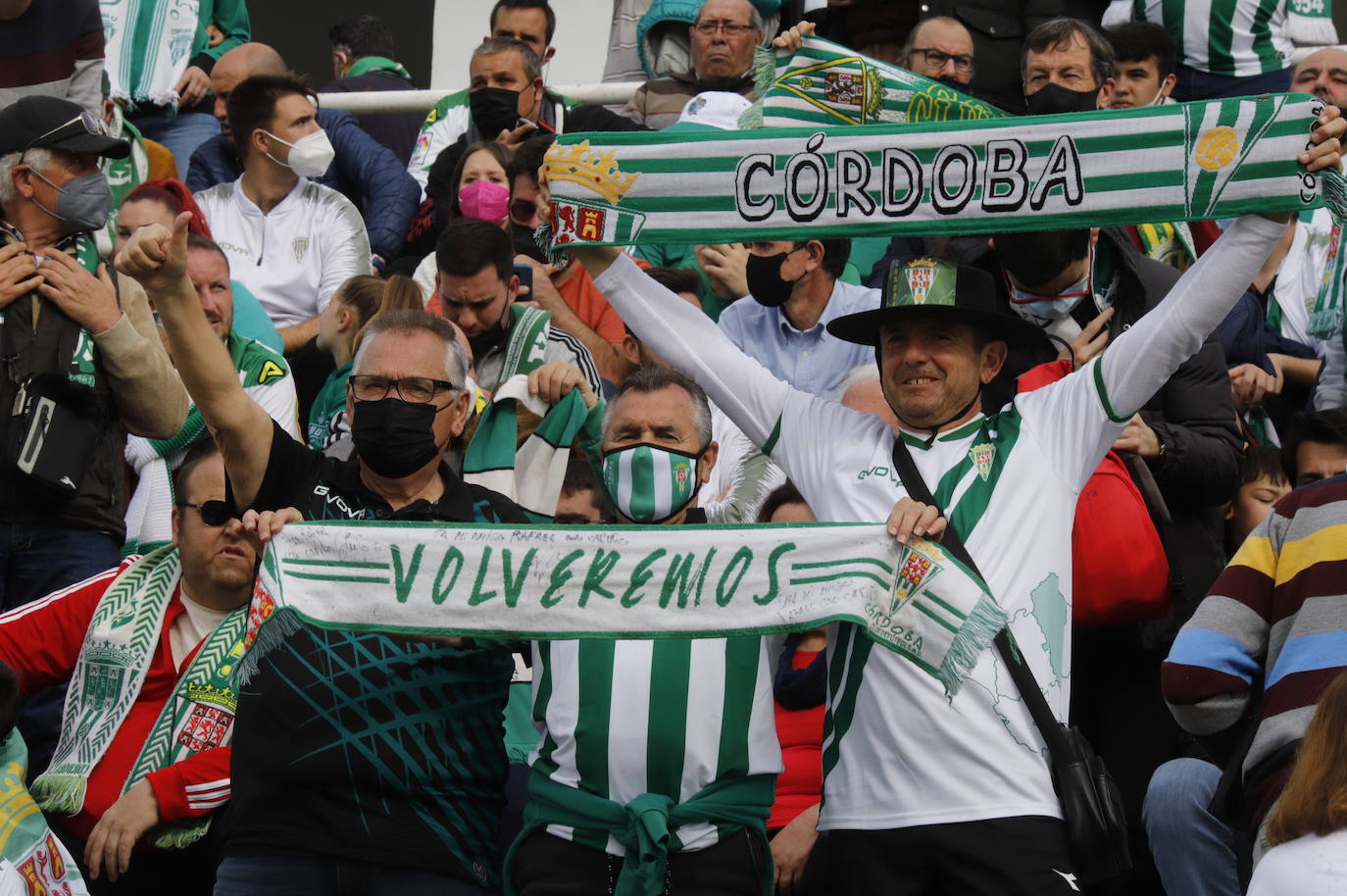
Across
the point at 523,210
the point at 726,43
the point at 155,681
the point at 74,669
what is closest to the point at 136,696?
the point at 155,681

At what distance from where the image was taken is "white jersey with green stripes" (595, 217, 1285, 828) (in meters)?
4.40

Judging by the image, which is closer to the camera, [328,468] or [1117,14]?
[328,468]

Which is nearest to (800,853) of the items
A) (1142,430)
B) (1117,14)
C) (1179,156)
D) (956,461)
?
(956,461)

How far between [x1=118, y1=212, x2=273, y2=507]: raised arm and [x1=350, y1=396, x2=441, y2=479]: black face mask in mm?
258

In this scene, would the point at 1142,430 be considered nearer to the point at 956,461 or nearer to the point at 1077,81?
the point at 956,461

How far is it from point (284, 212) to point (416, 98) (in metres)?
2.57

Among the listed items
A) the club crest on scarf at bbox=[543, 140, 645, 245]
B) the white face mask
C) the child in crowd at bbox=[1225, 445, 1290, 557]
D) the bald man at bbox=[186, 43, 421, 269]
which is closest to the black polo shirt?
the club crest on scarf at bbox=[543, 140, 645, 245]

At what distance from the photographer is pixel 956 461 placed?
473 cm

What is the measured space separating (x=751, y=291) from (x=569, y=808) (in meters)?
2.53

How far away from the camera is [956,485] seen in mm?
4688

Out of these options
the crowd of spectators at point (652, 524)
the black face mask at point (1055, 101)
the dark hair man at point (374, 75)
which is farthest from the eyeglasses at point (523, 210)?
the dark hair man at point (374, 75)

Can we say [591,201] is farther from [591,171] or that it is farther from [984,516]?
[984,516]

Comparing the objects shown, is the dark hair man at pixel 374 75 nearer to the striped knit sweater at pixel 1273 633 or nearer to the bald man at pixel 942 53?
the bald man at pixel 942 53

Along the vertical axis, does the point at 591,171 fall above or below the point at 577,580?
above
